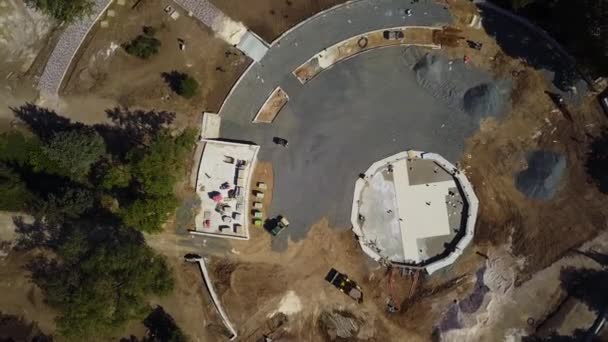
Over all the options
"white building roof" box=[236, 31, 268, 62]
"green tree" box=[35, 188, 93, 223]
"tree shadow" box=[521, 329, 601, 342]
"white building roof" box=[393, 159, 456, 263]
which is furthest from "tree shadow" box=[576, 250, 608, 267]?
"green tree" box=[35, 188, 93, 223]

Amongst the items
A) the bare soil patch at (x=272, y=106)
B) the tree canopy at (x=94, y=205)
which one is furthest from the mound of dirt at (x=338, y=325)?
the bare soil patch at (x=272, y=106)

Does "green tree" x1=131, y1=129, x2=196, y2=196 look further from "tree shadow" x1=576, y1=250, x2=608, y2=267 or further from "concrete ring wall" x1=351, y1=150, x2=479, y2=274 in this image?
"tree shadow" x1=576, y1=250, x2=608, y2=267

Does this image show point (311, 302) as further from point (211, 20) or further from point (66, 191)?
point (211, 20)

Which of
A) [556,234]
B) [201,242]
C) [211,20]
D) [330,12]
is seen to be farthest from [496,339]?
[211,20]

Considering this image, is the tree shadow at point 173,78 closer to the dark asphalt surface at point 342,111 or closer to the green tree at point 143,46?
the green tree at point 143,46

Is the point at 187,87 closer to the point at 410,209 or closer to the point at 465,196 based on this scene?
the point at 410,209

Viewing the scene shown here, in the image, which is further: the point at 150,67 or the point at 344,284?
the point at 344,284

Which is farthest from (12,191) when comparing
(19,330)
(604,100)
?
(604,100)
